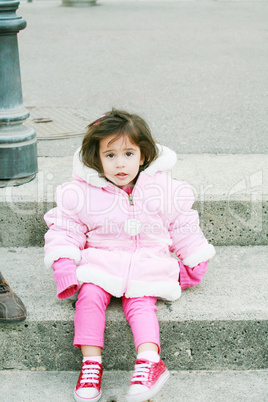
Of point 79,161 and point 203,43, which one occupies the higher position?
point 79,161

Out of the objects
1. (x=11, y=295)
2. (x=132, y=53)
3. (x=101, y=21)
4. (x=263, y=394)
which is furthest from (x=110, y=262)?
(x=101, y=21)

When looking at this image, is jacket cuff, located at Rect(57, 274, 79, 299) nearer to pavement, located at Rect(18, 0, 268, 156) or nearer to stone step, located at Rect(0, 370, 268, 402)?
stone step, located at Rect(0, 370, 268, 402)

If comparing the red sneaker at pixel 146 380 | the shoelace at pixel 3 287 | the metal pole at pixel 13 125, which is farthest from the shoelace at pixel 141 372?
the metal pole at pixel 13 125

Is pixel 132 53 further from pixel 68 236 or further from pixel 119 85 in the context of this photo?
pixel 68 236

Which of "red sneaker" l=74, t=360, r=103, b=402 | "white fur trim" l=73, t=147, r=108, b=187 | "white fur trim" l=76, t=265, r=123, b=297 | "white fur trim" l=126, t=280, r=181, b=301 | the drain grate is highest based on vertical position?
"white fur trim" l=73, t=147, r=108, b=187

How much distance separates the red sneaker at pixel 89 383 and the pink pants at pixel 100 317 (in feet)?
0.28

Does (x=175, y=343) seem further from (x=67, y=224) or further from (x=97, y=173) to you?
(x=97, y=173)

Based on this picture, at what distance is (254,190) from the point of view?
2996 mm

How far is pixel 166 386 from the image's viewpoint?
2.40 metres

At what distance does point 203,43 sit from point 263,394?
5922 mm

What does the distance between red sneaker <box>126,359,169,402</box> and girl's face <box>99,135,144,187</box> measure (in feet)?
2.56

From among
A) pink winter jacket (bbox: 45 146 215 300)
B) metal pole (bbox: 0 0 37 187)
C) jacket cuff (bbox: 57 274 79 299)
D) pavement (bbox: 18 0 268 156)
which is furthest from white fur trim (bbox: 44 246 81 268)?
pavement (bbox: 18 0 268 156)

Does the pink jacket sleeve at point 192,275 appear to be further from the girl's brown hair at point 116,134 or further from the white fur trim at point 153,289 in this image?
the girl's brown hair at point 116,134

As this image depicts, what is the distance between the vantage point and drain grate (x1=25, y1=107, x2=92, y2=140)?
3.98 meters
